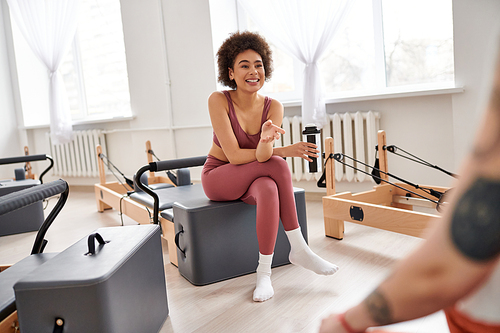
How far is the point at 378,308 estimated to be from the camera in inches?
13.2

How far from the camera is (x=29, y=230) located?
3.03 meters

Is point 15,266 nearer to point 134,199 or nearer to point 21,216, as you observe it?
point 134,199

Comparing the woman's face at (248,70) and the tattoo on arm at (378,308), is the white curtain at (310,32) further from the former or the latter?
the tattoo on arm at (378,308)

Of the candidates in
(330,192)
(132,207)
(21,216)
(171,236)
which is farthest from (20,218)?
(330,192)

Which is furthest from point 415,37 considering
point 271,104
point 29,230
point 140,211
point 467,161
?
point 29,230

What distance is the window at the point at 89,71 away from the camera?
15.3 ft

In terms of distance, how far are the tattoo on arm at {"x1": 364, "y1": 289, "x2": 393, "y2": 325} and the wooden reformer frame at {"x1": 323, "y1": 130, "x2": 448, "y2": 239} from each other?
1494mm

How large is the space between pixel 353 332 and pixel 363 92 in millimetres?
3111

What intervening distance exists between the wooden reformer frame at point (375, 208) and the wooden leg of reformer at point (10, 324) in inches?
59.7

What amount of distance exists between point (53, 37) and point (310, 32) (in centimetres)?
324

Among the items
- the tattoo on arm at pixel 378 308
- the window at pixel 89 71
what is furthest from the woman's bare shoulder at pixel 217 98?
the window at pixel 89 71

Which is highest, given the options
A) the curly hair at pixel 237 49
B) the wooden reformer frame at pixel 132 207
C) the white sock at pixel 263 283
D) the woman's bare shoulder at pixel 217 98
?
the curly hair at pixel 237 49

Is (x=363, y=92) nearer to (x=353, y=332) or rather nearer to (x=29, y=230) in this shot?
(x=29, y=230)

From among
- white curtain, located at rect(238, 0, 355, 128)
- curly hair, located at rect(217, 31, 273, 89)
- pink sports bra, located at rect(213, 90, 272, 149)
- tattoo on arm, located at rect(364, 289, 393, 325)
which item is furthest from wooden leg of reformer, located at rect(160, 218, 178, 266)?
tattoo on arm, located at rect(364, 289, 393, 325)
